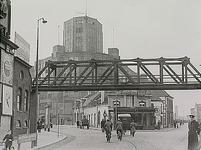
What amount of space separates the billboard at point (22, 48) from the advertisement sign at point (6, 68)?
6.35 ft

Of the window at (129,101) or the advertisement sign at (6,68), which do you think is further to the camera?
the window at (129,101)

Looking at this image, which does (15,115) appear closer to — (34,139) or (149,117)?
(34,139)

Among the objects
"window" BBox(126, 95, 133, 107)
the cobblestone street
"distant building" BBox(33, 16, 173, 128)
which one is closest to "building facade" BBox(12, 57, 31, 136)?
the cobblestone street

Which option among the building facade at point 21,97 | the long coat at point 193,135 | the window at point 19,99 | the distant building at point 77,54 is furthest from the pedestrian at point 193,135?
the window at point 19,99

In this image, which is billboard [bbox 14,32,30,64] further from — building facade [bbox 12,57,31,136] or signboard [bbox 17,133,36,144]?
signboard [bbox 17,133,36,144]

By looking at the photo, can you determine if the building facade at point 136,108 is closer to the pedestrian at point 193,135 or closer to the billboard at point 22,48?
the billboard at point 22,48

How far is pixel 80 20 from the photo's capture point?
23.4 m

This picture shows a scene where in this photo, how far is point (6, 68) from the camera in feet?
64.0

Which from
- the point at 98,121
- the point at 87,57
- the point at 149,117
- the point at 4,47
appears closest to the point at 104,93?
the point at 98,121

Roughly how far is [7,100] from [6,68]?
1840 millimetres

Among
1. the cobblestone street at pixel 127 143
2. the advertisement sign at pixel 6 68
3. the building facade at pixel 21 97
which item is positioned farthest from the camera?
the building facade at pixel 21 97

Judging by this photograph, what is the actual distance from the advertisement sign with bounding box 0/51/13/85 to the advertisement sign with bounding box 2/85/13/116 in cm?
41

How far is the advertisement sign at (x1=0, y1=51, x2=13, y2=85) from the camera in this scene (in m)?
19.1

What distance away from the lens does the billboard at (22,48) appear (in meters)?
21.9
